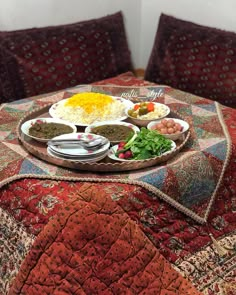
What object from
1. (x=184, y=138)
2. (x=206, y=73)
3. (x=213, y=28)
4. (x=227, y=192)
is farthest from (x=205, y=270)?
(x=213, y=28)

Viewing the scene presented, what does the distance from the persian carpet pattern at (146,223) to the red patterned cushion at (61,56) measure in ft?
3.70

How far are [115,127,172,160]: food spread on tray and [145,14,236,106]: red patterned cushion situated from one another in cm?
103

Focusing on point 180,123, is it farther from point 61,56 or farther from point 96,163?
point 61,56

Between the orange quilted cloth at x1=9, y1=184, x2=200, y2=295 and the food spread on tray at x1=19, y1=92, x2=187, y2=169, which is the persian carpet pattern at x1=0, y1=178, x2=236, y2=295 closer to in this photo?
the orange quilted cloth at x1=9, y1=184, x2=200, y2=295

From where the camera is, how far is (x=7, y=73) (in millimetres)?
2584

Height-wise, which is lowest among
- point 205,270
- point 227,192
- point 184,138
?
point 205,270

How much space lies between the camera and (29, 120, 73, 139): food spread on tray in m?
1.84

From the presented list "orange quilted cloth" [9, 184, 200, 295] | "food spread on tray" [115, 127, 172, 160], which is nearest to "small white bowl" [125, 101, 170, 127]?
"food spread on tray" [115, 127, 172, 160]

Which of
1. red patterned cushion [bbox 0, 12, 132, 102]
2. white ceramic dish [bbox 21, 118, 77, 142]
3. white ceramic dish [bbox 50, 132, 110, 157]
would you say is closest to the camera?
white ceramic dish [bbox 50, 132, 110, 157]

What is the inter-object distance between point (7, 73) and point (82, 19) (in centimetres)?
65

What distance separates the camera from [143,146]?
67.2 inches

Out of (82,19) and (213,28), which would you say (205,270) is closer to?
(213,28)

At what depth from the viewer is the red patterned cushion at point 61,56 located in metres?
2.59

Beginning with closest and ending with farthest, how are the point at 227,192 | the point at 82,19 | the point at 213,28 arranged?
the point at 227,192 → the point at 213,28 → the point at 82,19
